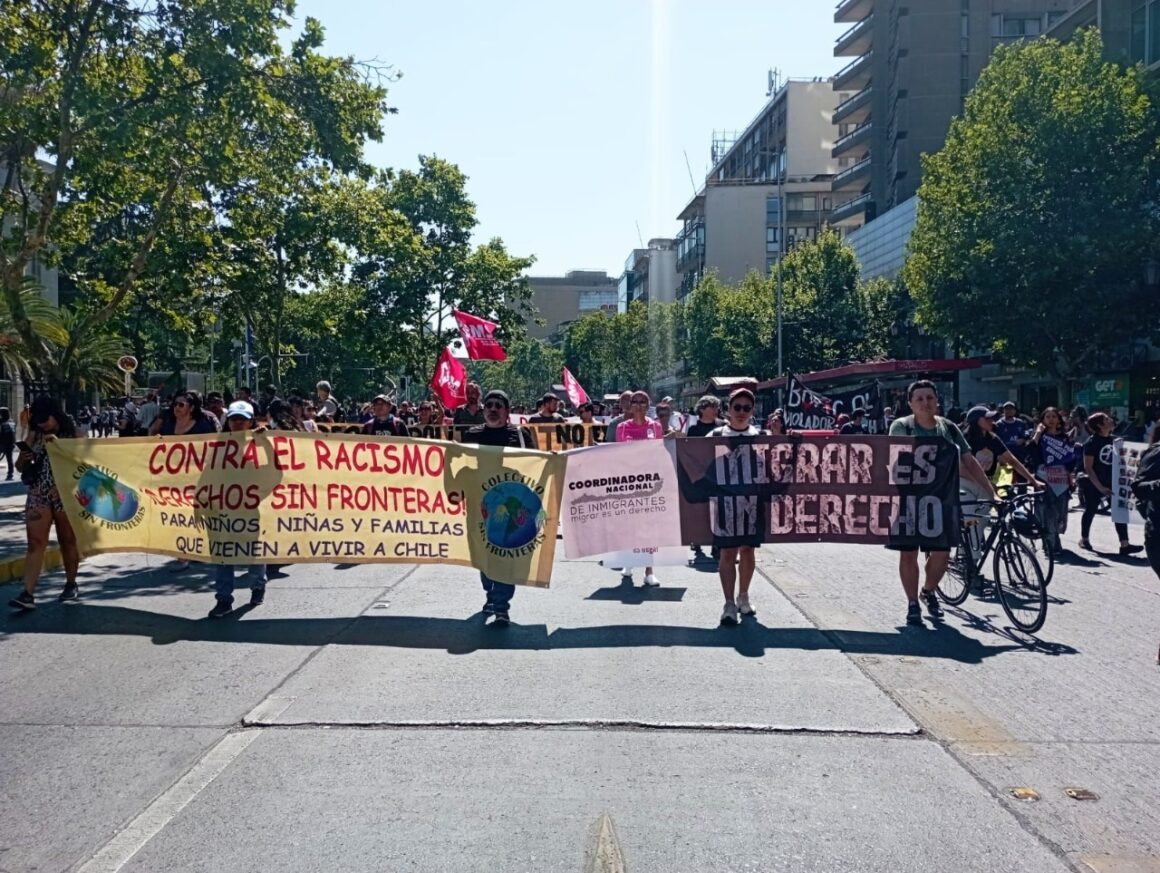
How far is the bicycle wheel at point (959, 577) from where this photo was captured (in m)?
9.48

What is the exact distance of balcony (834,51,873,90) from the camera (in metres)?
63.3

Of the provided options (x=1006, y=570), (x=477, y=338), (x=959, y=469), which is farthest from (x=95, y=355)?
(x=1006, y=570)

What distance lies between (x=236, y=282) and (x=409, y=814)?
16660mm

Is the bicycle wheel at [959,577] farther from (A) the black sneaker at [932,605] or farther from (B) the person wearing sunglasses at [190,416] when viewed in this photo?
(B) the person wearing sunglasses at [190,416]

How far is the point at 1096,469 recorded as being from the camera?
14.4 m

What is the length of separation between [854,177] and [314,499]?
59835 millimetres

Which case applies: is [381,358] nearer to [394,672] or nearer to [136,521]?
[136,521]

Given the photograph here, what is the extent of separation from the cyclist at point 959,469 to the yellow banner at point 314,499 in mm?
2782

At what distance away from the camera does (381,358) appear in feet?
155

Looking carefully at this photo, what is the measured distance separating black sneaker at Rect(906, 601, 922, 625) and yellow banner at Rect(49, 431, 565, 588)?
2782 mm

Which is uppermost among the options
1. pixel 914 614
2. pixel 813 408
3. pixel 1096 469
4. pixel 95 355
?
pixel 95 355

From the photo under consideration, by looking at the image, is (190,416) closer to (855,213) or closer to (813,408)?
(813,408)

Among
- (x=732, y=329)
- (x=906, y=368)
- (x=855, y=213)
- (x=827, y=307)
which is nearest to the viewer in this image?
(x=906, y=368)

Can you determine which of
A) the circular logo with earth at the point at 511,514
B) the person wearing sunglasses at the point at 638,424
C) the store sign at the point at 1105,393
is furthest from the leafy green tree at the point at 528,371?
the circular logo with earth at the point at 511,514
